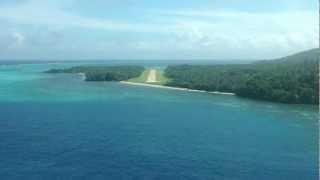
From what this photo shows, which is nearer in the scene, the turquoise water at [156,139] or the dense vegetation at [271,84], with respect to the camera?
the turquoise water at [156,139]

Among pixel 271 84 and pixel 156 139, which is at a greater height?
→ pixel 271 84

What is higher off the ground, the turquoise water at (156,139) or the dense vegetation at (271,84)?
the dense vegetation at (271,84)

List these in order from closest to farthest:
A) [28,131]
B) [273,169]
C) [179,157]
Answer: [273,169] < [179,157] < [28,131]

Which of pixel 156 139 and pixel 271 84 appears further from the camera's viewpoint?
pixel 271 84

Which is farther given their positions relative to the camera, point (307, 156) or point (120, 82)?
point (120, 82)

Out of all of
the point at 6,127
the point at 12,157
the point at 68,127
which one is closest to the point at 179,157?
the point at 12,157

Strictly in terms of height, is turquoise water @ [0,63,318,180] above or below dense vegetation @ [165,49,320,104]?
below

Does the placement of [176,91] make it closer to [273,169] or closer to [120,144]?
[120,144]

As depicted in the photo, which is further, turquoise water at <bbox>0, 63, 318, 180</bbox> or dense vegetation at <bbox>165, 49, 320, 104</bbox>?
dense vegetation at <bbox>165, 49, 320, 104</bbox>
